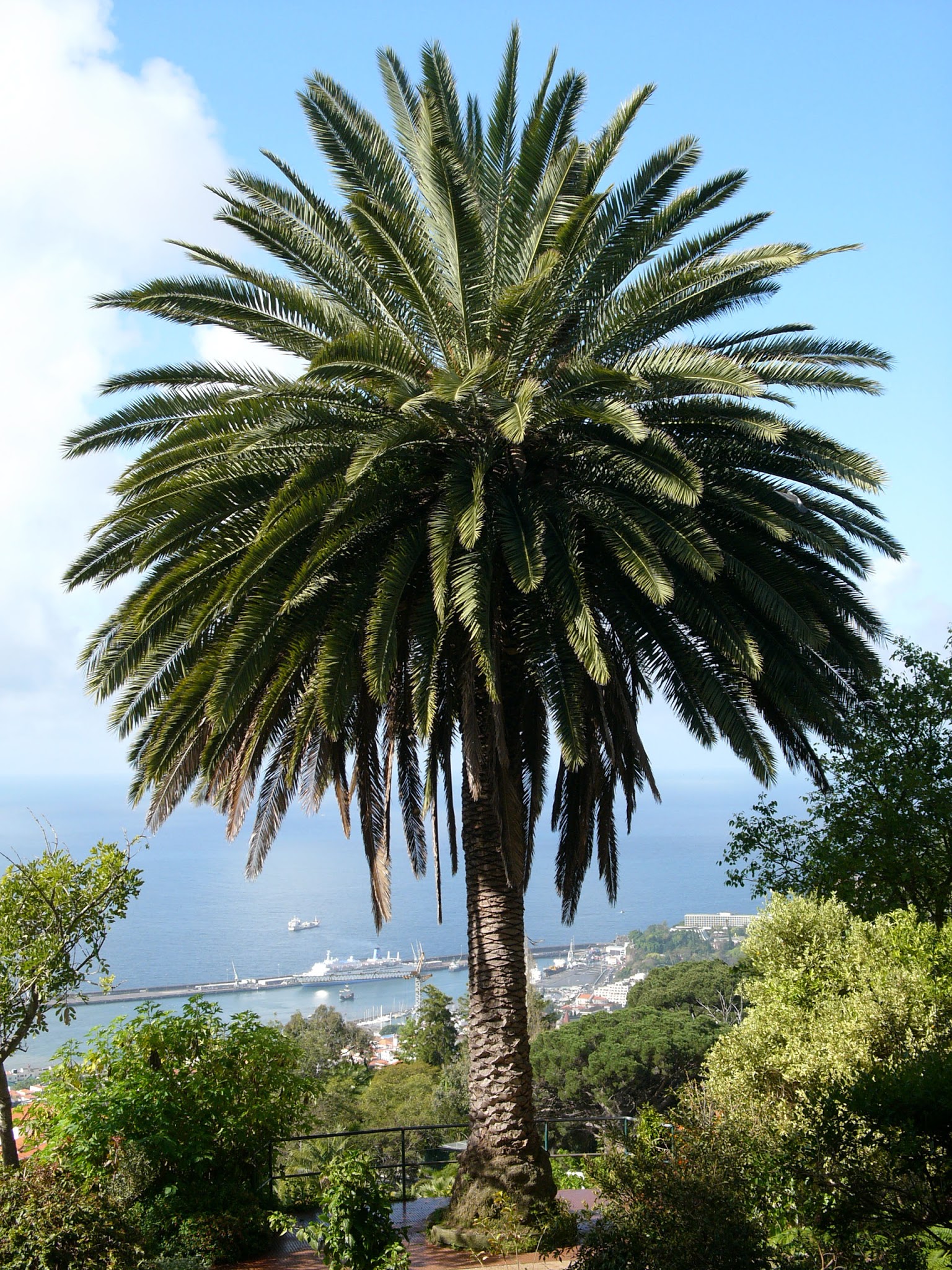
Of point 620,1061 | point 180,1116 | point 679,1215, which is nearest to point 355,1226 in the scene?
point 180,1116

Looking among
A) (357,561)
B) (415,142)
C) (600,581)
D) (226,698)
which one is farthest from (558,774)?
(415,142)

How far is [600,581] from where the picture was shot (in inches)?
454

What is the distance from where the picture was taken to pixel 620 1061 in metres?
33.4

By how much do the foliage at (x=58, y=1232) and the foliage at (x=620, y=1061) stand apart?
25248 mm

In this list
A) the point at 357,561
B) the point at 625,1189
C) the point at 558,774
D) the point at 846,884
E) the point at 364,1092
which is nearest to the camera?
the point at 625,1189

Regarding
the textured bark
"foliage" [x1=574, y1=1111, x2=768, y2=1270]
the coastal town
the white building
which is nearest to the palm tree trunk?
"foliage" [x1=574, y1=1111, x2=768, y2=1270]

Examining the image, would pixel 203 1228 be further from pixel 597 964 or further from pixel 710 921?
pixel 710 921

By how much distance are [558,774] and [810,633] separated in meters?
4.70

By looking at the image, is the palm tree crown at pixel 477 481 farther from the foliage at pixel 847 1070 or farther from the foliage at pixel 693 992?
the foliage at pixel 693 992

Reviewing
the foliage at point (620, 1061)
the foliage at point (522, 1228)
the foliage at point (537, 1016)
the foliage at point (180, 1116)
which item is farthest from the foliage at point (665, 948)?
the foliage at point (522, 1228)

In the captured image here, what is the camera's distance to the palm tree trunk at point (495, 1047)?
1062 cm

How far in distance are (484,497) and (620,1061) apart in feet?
90.4

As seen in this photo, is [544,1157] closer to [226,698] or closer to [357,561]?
[226,698]

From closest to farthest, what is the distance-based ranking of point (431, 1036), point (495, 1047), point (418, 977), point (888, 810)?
point (495, 1047)
point (888, 810)
point (431, 1036)
point (418, 977)
